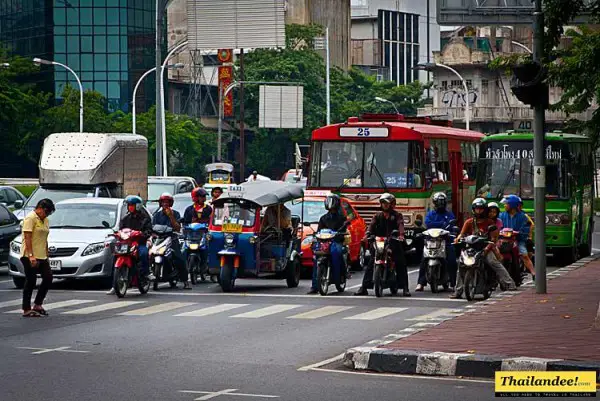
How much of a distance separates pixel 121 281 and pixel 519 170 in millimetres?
11563

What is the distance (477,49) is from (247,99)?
15459 mm

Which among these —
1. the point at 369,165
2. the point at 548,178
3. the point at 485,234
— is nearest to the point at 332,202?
the point at 485,234

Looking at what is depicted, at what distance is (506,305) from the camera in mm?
18969

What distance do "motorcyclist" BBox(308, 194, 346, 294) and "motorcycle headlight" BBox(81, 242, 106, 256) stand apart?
12.5ft

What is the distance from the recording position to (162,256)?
24.3m

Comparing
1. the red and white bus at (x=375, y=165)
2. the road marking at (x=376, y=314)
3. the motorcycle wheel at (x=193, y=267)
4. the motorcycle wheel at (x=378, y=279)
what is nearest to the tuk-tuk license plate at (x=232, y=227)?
the motorcycle wheel at (x=193, y=267)

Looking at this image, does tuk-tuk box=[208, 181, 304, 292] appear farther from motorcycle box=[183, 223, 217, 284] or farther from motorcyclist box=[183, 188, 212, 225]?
motorcyclist box=[183, 188, 212, 225]

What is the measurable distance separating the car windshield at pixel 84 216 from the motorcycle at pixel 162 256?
1.20m

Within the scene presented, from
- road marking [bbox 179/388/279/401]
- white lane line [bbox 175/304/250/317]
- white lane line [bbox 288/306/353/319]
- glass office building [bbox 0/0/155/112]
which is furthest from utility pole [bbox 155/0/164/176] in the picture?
glass office building [bbox 0/0/155/112]

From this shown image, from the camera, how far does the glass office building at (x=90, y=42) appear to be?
8931cm

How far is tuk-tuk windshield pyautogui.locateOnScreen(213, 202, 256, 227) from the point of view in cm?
2422

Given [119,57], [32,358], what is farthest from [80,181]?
[119,57]

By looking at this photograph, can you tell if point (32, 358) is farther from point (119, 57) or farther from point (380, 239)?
point (119, 57)

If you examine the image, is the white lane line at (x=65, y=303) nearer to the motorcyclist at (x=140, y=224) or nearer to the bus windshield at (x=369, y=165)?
the motorcyclist at (x=140, y=224)
